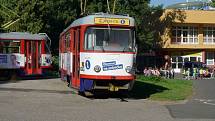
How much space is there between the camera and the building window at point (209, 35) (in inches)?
3049

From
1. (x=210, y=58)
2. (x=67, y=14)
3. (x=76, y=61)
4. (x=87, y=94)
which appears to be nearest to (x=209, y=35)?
(x=210, y=58)

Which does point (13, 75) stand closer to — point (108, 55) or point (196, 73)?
point (108, 55)

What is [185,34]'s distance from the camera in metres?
77.6

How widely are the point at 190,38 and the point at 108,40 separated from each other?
190 feet

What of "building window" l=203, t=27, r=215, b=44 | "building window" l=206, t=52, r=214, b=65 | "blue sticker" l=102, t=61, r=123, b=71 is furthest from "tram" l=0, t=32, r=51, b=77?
"building window" l=203, t=27, r=215, b=44

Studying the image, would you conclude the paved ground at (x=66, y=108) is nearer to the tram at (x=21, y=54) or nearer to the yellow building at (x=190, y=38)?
the tram at (x=21, y=54)

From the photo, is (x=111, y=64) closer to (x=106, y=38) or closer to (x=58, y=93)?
(x=106, y=38)

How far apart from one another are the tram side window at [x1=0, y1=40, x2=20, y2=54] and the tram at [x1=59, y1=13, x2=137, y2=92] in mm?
12161

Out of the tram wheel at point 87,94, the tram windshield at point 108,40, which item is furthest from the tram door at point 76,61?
the tram windshield at point 108,40

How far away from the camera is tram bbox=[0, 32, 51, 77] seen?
107ft

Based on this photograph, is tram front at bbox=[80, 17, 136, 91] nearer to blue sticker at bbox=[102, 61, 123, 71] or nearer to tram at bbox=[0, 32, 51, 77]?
blue sticker at bbox=[102, 61, 123, 71]

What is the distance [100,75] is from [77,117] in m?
6.21

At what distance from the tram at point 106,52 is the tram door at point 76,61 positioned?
376 mm

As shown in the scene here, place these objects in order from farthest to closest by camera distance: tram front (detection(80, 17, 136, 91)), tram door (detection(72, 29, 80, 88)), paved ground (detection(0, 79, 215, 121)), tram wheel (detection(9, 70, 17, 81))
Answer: tram wheel (detection(9, 70, 17, 81)) < tram door (detection(72, 29, 80, 88)) < tram front (detection(80, 17, 136, 91)) < paved ground (detection(0, 79, 215, 121))
